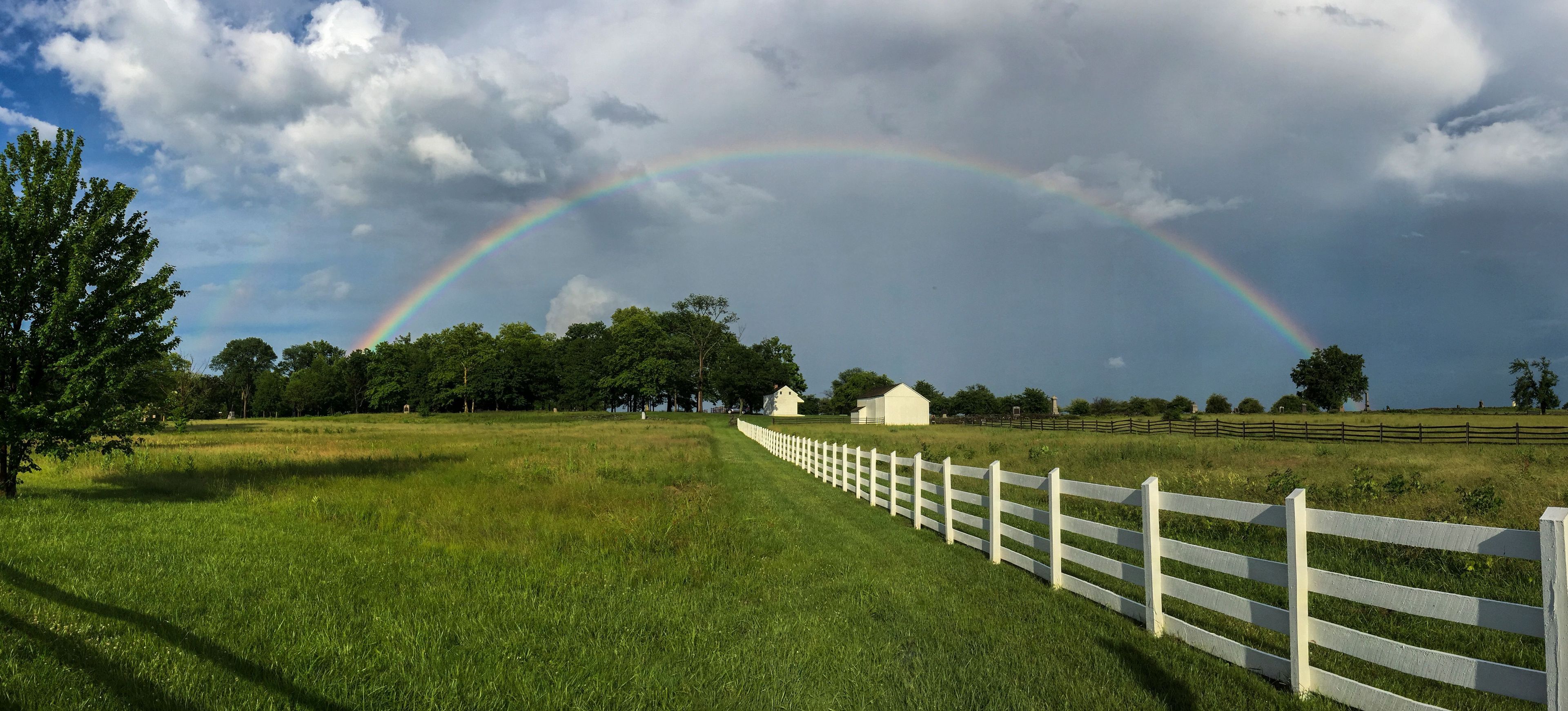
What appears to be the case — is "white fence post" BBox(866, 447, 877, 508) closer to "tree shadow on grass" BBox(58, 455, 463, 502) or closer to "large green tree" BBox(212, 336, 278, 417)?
→ "tree shadow on grass" BBox(58, 455, 463, 502)

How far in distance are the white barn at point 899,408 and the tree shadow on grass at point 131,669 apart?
7976 centimetres

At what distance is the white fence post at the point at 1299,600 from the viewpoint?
4.56 meters

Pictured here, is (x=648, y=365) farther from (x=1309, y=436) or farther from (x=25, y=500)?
(x=25, y=500)

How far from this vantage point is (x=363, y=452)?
28.7m

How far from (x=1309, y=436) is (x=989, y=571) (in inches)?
1755

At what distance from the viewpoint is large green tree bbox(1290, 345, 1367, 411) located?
11900 centimetres

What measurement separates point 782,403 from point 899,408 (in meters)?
30.7

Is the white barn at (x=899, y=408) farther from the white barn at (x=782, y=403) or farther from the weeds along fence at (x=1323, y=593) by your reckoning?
the weeds along fence at (x=1323, y=593)

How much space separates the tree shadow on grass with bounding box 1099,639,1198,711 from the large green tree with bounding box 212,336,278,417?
164928mm

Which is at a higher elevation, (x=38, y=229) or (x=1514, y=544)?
(x=38, y=229)

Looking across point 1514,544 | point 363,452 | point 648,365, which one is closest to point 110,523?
point 1514,544

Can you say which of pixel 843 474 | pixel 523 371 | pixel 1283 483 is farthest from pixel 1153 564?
pixel 523 371

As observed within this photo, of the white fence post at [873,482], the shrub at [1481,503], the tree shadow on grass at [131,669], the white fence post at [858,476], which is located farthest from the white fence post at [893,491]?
the tree shadow on grass at [131,669]

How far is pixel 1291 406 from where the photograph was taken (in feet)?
331
